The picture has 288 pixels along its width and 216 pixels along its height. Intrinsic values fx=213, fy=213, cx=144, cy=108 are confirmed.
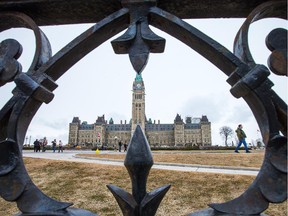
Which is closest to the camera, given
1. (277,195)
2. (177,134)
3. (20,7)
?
(277,195)

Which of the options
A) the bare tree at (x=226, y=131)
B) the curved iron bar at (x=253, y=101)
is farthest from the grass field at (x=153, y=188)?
the bare tree at (x=226, y=131)

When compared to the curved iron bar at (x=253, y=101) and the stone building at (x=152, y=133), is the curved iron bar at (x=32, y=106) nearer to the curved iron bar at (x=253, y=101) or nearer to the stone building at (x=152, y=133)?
the curved iron bar at (x=253, y=101)

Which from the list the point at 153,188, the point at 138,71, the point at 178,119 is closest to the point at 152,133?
the point at 178,119

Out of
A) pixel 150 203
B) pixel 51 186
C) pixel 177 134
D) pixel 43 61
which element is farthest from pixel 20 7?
Answer: pixel 177 134

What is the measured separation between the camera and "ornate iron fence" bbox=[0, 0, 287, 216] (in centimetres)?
94

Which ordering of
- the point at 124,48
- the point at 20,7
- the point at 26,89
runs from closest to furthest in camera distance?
the point at 26,89 < the point at 124,48 < the point at 20,7

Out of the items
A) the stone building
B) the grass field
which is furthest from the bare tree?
the grass field

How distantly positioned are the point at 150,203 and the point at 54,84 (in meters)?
0.84

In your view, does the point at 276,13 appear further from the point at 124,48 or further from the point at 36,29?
the point at 36,29

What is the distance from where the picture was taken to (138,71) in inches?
46.6

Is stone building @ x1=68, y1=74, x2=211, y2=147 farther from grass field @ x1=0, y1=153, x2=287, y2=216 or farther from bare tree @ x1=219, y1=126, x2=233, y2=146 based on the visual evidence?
grass field @ x1=0, y1=153, x2=287, y2=216

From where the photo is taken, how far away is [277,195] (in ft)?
2.94

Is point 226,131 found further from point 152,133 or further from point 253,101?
point 253,101

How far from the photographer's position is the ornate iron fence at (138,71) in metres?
0.94
